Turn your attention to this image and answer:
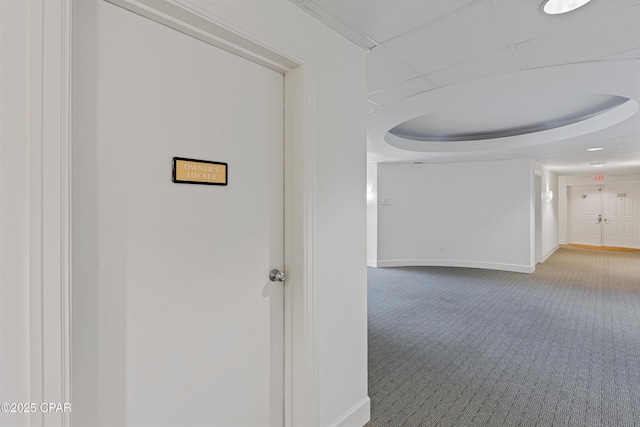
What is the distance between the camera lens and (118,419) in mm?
1186

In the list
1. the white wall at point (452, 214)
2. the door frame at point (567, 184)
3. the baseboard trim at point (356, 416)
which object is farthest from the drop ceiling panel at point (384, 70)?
the door frame at point (567, 184)

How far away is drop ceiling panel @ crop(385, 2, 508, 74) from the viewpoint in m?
1.79

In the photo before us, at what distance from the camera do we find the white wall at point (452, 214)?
6.88 meters

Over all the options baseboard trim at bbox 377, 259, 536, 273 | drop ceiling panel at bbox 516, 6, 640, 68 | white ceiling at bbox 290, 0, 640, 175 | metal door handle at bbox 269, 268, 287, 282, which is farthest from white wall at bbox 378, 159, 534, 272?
metal door handle at bbox 269, 268, 287, 282

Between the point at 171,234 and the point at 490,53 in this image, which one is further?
the point at 490,53

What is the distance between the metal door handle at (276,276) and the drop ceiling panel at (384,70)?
1.59 metres

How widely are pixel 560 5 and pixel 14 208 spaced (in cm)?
251

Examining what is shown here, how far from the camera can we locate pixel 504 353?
3025mm

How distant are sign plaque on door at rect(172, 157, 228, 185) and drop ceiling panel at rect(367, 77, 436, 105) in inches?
76.5

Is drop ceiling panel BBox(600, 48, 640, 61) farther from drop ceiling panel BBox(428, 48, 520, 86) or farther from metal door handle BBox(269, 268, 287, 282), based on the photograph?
metal door handle BBox(269, 268, 287, 282)

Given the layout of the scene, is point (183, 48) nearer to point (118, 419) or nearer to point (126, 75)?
point (126, 75)

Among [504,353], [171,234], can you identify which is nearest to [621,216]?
[504,353]
